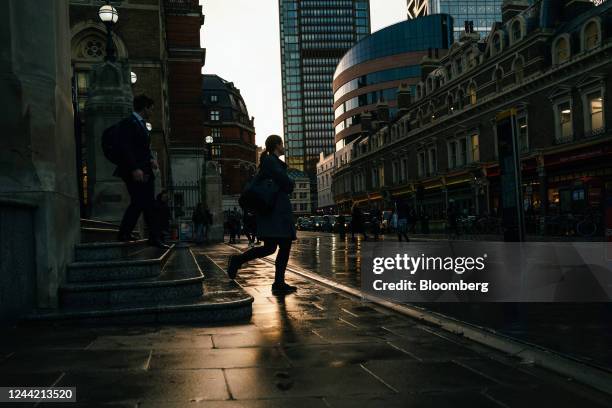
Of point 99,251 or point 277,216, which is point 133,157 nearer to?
point 99,251

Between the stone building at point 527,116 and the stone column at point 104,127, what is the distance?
62.5 ft

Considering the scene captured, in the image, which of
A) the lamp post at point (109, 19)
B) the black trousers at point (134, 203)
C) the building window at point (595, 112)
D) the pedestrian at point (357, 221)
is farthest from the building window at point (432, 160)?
the black trousers at point (134, 203)

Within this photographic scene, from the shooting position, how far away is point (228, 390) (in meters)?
3.05

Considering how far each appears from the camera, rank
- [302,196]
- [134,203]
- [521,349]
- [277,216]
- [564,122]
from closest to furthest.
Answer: [521,349] → [134,203] → [277,216] → [564,122] → [302,196]

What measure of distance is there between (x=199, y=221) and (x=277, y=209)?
19.1 metres

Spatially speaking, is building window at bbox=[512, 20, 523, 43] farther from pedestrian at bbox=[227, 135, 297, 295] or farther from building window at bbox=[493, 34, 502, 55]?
pedestrian at bbox=[227, 135, 297, 295]

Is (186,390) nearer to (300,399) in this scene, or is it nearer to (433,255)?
(300,399)

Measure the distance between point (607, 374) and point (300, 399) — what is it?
6.11ft

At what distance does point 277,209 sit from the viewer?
717 centimetres

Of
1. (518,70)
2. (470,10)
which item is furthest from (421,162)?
(470,10)

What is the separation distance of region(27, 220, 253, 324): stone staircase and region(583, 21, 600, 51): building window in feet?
87.6

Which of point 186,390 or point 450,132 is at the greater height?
point 450,132

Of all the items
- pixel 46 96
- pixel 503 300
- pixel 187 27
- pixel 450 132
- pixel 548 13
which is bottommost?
pixel 503 300

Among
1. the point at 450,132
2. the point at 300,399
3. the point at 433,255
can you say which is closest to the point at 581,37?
the point at 450,132
